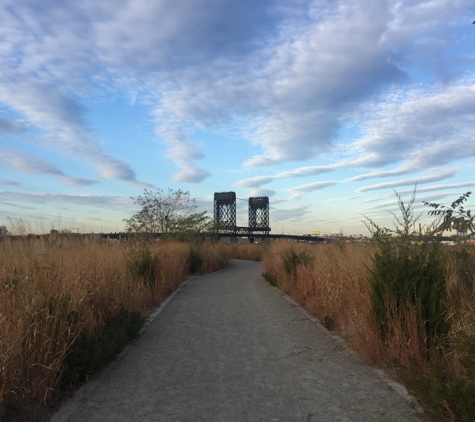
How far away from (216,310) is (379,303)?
227 inches

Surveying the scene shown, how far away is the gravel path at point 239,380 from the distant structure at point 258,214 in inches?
2525

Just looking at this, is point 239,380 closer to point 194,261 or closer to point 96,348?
point 96,348

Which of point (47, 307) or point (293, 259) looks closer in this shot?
point (47, 307)

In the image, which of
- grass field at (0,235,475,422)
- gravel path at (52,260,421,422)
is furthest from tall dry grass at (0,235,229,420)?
gravel path at (52,260,421,422)

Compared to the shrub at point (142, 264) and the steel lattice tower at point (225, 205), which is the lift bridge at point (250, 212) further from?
the shrub at point (142, 264)

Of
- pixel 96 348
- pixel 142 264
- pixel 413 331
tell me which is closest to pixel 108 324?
pixel 96 348

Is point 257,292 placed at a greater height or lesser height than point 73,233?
lesser

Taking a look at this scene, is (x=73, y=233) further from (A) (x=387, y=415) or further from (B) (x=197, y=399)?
(A) (x=387, y=415)

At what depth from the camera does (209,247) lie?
28328mm

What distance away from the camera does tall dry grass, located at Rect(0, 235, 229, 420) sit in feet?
14.6

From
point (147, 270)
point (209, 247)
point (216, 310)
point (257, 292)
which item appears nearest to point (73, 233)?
point (147, 270)

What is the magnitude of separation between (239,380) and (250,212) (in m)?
73.5

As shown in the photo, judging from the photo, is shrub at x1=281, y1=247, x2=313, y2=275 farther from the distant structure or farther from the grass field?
the distant structure

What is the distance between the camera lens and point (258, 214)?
79.8m
